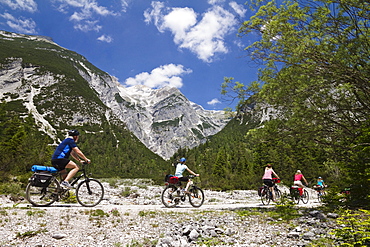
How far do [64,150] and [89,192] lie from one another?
217 centimetres

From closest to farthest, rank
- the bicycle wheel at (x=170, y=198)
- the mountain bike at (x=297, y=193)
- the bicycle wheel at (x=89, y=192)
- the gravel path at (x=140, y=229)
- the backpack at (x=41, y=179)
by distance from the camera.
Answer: the gravel path at (x=140, y=229), the backpack at (x=41, y=179), the bicycle wheel at (x=89, y=192), the bicycle wheel at (x=170, y=198), the mountain bike at (x=297, y=193)

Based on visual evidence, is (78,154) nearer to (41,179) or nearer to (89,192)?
(41,179)

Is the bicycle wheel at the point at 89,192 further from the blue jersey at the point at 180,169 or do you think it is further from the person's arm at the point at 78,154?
the blue jersey at the point at 180,169

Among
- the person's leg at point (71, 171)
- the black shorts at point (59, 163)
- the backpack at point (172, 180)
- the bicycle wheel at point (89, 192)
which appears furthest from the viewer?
the backpack at point (172, 180)

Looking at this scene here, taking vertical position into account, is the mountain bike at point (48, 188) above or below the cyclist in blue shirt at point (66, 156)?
below

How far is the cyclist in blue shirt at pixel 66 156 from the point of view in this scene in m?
7.50

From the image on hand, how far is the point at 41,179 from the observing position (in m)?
7.34

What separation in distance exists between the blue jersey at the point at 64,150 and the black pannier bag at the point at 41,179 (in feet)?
1.96

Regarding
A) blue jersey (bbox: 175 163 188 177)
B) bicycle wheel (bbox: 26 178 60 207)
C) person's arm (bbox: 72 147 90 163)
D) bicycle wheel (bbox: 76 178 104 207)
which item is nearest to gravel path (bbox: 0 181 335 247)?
bicycle wheel (bbox: 26 178 60 207)

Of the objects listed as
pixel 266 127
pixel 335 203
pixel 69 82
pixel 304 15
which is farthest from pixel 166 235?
pixel 69 82

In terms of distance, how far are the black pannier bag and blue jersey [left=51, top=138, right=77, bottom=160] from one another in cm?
60

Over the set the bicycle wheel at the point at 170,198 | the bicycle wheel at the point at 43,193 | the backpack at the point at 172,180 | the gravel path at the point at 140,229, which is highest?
the backpack at the point at 172,180

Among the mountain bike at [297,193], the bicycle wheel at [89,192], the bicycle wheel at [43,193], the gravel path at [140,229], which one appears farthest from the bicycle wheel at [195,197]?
the mountain bike at [297,193]

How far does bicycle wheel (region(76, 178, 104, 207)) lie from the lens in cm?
821
